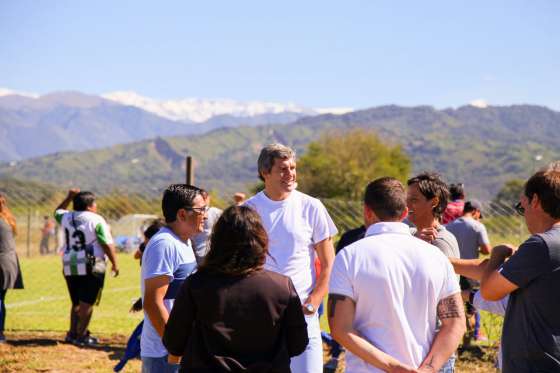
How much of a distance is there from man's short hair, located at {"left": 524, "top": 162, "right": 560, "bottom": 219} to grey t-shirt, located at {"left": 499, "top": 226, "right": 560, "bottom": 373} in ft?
0.30

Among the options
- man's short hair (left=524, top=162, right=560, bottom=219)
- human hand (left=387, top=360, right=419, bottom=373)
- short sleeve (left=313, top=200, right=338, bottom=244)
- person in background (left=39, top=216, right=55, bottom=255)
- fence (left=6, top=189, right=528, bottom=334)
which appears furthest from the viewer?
person in background (left=39, top=216, right=55, bottom=255)

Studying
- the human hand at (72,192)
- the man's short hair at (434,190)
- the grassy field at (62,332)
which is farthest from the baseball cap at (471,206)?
the human hand at (72,192)

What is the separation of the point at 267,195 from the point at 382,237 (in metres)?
1.82

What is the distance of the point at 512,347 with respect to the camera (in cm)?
352

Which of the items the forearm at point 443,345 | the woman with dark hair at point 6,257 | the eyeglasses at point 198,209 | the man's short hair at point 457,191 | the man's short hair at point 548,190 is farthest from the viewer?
the woman with dark hair at point 6,257

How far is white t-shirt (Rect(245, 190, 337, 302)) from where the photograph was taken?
16.1ft

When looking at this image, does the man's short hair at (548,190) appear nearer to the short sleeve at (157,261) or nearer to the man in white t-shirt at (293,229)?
the man in white t-shirt at (293,229)

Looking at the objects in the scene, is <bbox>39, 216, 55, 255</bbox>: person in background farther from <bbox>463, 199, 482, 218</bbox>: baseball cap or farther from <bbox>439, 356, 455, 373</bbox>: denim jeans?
<bbox>439, 356, 455, 373</bbox>: denim jeans

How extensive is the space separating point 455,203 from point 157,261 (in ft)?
16.4

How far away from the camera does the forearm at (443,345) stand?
11.0ft

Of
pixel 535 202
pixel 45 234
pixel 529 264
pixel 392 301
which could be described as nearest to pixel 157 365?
pixel 392 301

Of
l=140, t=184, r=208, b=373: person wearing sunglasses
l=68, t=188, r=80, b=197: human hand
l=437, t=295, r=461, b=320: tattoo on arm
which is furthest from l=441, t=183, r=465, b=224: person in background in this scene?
l=437, t=295, r=461, b=320: tattoo on arm

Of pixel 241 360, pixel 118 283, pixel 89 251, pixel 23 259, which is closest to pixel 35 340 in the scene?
pixel 89 251

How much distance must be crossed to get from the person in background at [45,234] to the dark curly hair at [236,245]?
26.4 m
